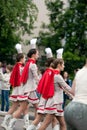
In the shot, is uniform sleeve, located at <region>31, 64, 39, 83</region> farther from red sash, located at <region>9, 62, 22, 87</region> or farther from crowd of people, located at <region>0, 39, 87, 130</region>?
red sash, located at <region>9, 62, 22, 87</region>

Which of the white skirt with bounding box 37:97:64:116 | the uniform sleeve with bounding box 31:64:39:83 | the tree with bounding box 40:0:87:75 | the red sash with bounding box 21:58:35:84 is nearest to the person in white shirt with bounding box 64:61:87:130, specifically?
the white skirt with bounding box 37:97:64:116

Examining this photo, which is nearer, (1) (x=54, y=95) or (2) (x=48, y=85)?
(2) (x=48, y=85)

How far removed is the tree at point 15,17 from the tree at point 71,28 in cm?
113

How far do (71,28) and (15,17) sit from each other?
3092 millimetres

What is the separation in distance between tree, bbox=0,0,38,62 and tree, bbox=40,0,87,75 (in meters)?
1.13

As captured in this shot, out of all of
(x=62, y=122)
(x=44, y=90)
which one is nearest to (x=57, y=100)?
(x=44, y=90)

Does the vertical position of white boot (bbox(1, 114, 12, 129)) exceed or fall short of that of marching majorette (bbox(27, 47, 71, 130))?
it falls short

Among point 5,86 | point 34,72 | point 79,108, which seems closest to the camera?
point 79,108

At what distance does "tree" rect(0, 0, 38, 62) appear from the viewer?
27.7 m

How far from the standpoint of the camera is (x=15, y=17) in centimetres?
2833

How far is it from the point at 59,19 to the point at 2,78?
13940 mm

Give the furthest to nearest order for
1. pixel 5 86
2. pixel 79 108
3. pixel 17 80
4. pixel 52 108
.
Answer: pixel 5 86, pixel 17 80, pixel 52 108, pixel 79 108

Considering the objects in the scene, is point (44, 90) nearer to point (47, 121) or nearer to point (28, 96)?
point (47, 121)

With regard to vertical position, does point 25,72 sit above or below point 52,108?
above
